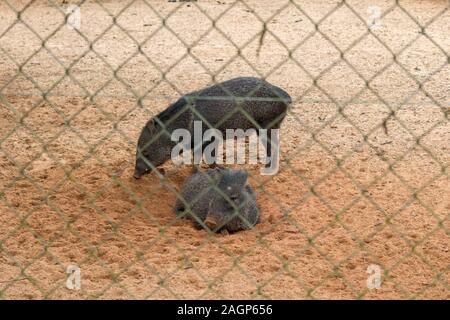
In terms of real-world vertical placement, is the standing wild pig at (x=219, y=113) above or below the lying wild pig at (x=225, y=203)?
above

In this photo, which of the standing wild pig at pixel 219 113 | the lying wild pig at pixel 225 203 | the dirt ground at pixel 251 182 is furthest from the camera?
the standing wild pig at pixel 219 113

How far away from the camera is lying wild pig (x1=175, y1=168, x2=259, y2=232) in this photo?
4828mm

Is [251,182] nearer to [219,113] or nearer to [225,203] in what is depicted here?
[219,113]

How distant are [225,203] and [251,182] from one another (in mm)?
907

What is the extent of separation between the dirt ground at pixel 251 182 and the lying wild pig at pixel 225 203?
94 millimetres

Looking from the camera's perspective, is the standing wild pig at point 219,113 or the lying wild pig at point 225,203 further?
the standing wild pig at point 219,113

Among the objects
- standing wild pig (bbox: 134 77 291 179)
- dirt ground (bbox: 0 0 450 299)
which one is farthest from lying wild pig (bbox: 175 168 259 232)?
standing wild pig (bbox: 134 77 291 179)

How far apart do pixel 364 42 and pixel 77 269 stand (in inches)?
236

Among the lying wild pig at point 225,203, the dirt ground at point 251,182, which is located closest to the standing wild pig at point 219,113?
the dirt ground at point 251,182

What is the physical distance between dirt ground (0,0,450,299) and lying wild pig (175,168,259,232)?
0.09 meters

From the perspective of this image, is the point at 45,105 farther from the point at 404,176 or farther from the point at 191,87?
the point at 404,176

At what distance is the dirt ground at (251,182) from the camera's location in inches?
154

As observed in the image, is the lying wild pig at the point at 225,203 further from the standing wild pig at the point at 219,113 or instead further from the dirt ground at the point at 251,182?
A: the standing wild pig at the point at 219,113

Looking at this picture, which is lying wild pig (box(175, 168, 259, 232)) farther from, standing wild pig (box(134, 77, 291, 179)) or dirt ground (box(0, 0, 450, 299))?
standing wild pig (box(134, 77, 291, 179))
